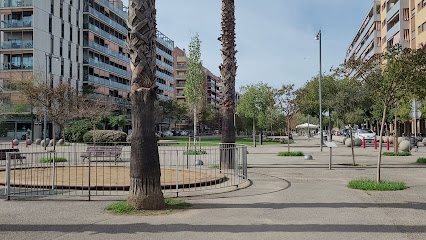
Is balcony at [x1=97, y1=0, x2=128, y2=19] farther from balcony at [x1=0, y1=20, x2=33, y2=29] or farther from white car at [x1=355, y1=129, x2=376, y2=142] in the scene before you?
white car at [x1=355, y1=129, x2=376, y2=142]

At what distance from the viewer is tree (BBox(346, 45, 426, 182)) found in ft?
35.9

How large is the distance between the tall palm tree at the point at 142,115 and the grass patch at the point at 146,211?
0.40 feet

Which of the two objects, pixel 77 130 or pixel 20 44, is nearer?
pixel 77 130

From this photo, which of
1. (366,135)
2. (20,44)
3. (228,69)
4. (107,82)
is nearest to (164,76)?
(107,82)

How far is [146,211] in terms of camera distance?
7.71 meters

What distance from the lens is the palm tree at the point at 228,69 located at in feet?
50.9

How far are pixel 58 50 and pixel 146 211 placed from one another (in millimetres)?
58322

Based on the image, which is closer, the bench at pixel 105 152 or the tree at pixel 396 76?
the tree at pixel 396 76

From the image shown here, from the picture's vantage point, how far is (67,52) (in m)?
63.1

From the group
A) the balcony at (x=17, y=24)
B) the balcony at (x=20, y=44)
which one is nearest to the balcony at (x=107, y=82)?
the balcony at (x=20, y=44)

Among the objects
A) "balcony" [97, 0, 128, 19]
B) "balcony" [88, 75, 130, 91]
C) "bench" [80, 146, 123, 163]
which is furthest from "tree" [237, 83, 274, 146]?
"balcony" [97, 0, 128, 19]

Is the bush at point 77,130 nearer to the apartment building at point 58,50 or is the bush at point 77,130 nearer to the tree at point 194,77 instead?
the apartment building at point 58,50

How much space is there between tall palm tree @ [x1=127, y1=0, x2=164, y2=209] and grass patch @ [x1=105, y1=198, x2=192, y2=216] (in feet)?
0.40

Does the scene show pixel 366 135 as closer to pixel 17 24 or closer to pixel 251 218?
pixel 251 218
